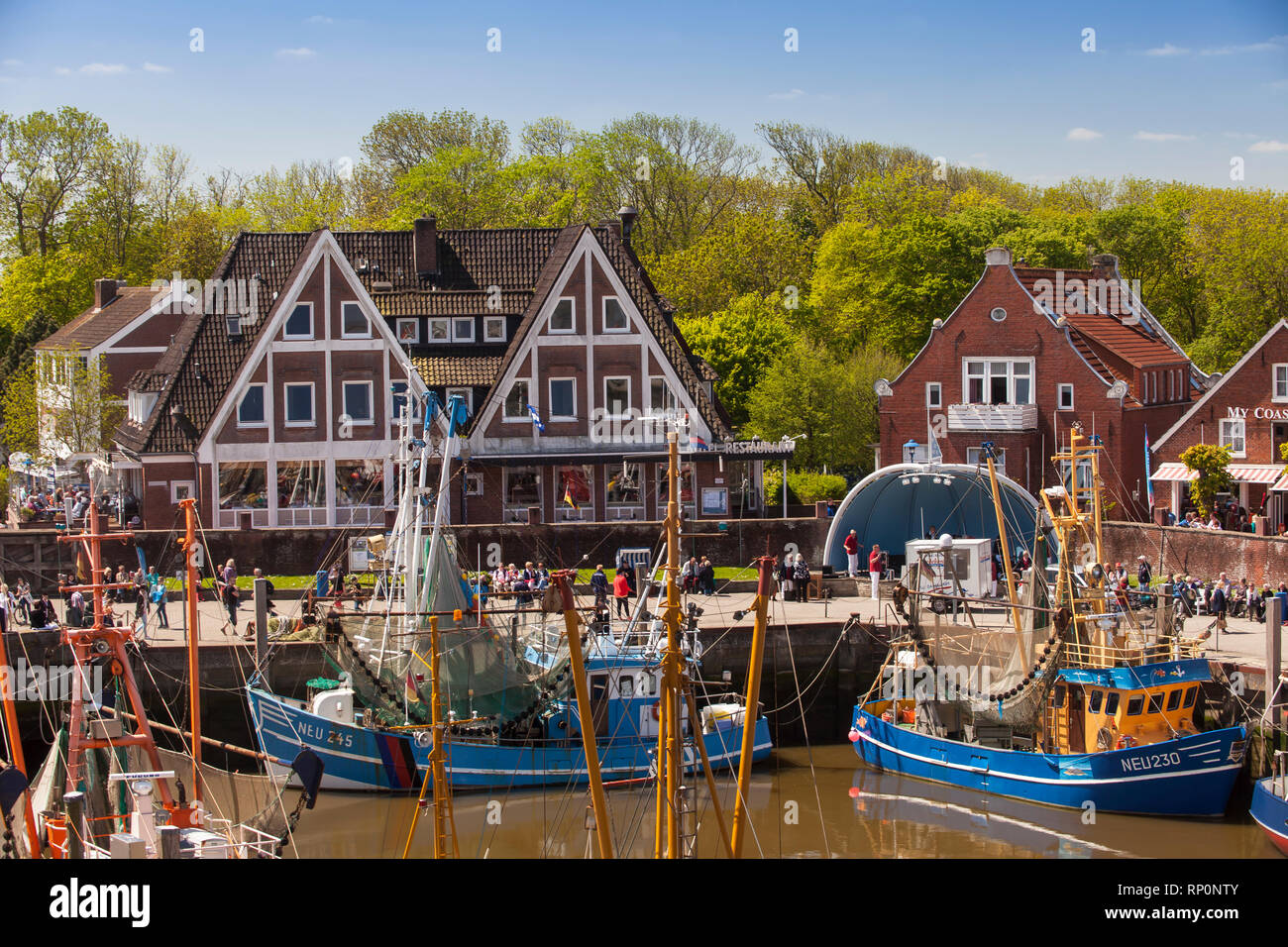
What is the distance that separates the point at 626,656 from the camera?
33.5m

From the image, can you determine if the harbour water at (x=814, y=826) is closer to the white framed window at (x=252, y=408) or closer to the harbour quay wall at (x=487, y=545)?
the harbour quay wall at (x=487, y=545)

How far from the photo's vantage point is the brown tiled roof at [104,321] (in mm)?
65750

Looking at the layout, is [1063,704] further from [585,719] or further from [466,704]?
[585,719]

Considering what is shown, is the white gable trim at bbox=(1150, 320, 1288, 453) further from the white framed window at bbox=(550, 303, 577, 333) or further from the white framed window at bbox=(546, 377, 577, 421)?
the white framed window at bbox=(550, 303, 577, 333)

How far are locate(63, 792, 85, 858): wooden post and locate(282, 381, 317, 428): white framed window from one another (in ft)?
86.3

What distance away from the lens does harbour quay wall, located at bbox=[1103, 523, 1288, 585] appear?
40281 millimetres

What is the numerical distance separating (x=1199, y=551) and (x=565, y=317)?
20947mm

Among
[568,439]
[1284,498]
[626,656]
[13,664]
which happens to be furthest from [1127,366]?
[13,664]

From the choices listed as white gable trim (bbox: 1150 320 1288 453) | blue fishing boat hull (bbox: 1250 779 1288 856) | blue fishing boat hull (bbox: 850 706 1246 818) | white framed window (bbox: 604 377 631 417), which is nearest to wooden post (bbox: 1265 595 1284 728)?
blue fishing boat hull (bbox: 850 706 1246 818)

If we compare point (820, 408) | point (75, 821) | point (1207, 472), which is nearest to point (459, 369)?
point (820, 408)

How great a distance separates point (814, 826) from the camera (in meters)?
30.2

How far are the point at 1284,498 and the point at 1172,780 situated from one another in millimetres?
19531

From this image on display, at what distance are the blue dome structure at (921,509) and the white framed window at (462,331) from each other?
49.1ft
